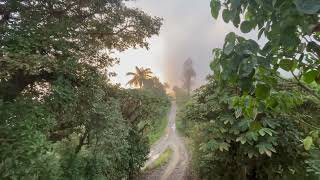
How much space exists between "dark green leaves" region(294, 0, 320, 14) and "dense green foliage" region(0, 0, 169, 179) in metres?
8.00

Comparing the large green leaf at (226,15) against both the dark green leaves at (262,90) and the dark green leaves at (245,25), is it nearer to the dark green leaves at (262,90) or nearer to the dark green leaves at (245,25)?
the dark green leaves at (245,25)

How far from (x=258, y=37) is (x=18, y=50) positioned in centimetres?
806

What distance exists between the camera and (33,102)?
32.6ft

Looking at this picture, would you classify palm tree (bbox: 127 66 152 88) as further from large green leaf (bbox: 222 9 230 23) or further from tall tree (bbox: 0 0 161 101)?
large green leaf (bbox: 222 9 230 23)

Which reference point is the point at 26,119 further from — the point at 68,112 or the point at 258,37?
the point at 258,37

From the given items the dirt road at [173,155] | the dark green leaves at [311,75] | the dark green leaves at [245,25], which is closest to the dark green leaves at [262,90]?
the dark green leaves at [311,75]

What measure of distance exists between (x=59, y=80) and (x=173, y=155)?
25.5m

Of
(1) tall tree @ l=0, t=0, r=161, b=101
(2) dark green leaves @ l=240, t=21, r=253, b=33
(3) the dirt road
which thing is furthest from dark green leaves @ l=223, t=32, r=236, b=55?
(3) the dirt road

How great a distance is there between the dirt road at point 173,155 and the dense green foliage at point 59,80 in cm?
1043

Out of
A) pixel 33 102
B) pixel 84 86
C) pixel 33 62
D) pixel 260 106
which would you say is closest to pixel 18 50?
pixel 33 62

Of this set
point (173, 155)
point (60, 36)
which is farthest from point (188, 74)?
point (60, 36)

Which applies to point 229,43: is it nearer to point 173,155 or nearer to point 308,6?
point 308,6

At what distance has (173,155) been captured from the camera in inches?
1362

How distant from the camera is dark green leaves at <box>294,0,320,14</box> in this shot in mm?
1934
